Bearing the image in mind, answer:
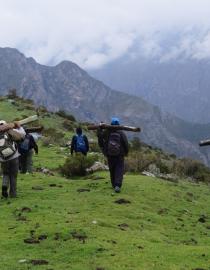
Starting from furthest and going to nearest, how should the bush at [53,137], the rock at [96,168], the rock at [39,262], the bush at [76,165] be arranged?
1. the bush at [53,137]
2. the rock at [96,168]
3. the bush at [76,165]
4. the rock at [39,262]

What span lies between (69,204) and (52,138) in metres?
25.1

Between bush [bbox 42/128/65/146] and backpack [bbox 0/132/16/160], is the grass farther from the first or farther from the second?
bush [bbox 42/128/65/146]

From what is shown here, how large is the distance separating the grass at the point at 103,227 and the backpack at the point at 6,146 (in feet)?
4.94

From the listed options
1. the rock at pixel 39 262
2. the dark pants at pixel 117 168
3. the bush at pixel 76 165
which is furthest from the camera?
the bush at pixel 76 165

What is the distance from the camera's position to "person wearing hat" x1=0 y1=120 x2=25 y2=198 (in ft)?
66.1

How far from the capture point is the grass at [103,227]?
13750mm

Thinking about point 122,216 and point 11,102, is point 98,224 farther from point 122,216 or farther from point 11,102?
point 11,102

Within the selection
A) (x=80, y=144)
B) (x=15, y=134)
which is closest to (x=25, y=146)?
(x=80, y=144)

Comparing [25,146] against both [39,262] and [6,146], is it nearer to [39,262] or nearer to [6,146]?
[6,146]

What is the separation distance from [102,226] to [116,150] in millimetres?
5750

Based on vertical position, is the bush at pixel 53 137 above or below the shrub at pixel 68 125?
below

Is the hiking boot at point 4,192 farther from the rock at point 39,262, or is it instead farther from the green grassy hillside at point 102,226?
the rock at point 39,262

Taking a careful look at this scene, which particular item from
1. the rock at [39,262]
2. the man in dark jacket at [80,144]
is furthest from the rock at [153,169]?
the rock at [39,262]

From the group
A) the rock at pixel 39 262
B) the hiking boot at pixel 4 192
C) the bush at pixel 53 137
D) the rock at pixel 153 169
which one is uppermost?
the bush at pixel 53 137
